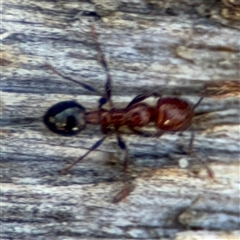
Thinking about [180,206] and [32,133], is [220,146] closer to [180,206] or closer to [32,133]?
[180,206]

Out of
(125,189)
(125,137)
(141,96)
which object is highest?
(141,96)

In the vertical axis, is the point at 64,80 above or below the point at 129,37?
below

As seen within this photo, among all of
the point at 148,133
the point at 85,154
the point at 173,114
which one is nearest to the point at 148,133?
the point at 148,133

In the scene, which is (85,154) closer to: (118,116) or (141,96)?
(118,116)

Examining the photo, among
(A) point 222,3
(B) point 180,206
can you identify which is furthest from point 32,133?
(A) point 222,3

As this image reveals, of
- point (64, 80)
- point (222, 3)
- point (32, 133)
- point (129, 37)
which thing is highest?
point (222, 3)

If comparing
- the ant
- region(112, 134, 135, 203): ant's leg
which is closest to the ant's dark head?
the ant

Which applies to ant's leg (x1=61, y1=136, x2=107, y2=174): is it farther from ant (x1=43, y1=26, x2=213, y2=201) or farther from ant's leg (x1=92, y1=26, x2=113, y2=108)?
ant's leg (x1=92, y1=26, x2=113, y2=108)

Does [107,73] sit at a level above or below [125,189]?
above
